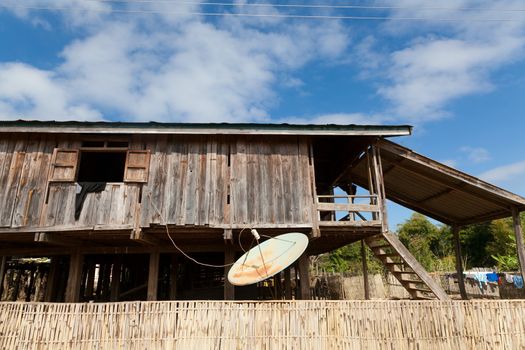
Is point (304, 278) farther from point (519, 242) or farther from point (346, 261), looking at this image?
point (346, 261)

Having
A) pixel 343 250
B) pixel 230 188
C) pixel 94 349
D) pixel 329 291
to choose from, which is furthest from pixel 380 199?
pixel 343 250

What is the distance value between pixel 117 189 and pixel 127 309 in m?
3.32

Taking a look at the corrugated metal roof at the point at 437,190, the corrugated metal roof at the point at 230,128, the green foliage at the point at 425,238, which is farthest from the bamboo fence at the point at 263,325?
the green foliage at the point at 425,238

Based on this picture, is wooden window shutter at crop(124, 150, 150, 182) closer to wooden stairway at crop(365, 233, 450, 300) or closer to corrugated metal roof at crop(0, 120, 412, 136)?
corrugated metal roof at crop(0, 120, 412, 136)

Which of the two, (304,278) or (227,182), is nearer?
(227,182)

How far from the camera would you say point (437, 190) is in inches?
440

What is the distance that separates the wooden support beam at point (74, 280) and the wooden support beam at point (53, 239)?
1.88ft

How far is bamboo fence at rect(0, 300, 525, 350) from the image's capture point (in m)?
6.79

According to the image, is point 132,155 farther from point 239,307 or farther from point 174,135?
point 239,307

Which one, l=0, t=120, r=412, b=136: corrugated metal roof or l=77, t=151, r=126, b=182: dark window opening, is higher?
l=77, t=151, r=126, b=182: dark window opening

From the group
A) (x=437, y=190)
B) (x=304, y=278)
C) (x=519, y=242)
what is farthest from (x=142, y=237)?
(x=519, y=242)

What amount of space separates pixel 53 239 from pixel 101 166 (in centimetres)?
607

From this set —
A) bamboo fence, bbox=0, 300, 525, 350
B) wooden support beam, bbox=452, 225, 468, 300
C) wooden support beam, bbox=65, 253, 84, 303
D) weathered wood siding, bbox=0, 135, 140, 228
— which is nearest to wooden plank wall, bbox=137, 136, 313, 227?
weathered wood siding, bbox=0, 135, 140, 228

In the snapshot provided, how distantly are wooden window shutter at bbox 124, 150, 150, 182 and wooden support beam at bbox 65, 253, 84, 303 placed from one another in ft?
11.5
